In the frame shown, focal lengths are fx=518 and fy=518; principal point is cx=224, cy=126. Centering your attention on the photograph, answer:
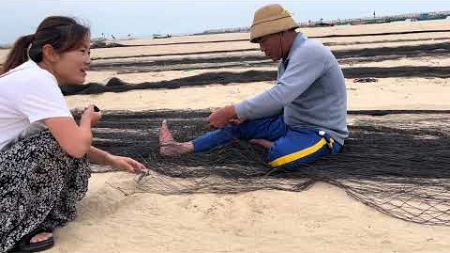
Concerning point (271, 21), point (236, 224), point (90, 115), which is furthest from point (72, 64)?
point (271, 21)

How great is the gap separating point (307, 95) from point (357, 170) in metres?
0.57

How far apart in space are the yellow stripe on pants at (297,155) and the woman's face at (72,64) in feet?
4.35

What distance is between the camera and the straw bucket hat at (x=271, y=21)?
314 centimetres

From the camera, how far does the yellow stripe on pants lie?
3.19 m

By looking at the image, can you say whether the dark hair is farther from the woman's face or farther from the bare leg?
the bare leg

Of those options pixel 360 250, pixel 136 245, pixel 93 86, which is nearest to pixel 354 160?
pixel 360 250

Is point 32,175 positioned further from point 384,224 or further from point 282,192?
point 384,224

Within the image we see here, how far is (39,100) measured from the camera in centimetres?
221

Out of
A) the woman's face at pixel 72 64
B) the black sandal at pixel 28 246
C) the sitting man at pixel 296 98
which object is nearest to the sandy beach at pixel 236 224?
the black sandal at pixel 28 246

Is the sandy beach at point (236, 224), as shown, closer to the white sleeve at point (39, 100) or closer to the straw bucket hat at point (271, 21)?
the white sleeve at point (39, 100)

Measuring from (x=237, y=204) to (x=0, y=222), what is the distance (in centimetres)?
120

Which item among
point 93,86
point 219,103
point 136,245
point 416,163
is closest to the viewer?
point 136,245

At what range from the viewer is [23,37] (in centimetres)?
249

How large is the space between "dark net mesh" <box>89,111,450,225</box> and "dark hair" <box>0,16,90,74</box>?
1068mm
